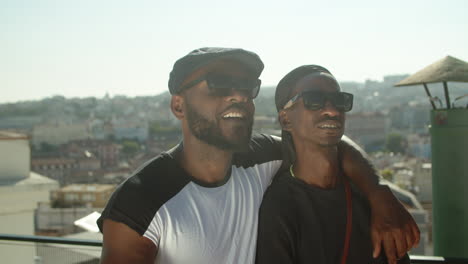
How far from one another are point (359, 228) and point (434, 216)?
7.51 ft

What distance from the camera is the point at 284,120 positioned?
1.79m

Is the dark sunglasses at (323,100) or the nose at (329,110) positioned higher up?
the dark sunglasses at (323,100)

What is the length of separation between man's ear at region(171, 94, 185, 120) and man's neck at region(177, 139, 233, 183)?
88 millimetres

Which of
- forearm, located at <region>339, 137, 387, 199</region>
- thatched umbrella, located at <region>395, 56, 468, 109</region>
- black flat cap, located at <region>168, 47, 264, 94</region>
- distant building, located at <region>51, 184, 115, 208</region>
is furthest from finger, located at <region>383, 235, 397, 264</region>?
distant building, located at <region>51, 184, 115, 208</region>

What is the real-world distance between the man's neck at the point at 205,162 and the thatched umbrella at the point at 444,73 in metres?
2.44

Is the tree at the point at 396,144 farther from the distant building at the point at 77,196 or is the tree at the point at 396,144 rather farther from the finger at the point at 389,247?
the finger at the point at 389,247

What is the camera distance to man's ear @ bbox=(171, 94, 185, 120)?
1697mm

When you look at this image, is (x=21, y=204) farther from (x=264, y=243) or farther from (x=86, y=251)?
(x=264, y=243)

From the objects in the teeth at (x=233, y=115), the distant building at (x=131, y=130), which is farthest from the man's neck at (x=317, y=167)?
the distant building at (x=131, y=130)

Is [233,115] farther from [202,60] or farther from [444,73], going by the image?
[444,73]

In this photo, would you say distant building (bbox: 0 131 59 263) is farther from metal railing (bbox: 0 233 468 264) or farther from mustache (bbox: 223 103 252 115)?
mustache (bbox: 223 103 252 115)

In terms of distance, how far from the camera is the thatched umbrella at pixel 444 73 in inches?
144

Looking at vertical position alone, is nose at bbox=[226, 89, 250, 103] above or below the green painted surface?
above

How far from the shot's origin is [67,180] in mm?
65625
